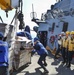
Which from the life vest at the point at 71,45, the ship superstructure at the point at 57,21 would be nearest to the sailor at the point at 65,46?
the life vest at the point at 71,45

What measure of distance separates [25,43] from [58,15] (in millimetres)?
10006

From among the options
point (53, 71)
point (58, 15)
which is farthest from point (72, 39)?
point (58, 15)

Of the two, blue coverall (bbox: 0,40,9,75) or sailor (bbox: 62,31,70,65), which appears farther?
sailor (bbox: 62,31,70,65)

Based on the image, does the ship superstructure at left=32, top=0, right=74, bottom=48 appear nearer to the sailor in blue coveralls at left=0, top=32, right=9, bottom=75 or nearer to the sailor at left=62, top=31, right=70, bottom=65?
the sailor at left=62, top=31, right=70, bottom=65

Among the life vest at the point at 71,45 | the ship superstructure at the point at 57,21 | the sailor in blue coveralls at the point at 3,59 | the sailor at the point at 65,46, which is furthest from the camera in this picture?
the ship superstructure at the point at 57,21

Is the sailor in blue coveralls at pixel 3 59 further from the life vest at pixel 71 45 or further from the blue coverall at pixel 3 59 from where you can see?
the life vest at pixel 71 45

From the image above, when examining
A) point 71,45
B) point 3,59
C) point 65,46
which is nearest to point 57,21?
point 65,46

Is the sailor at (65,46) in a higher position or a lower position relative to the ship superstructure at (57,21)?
lower

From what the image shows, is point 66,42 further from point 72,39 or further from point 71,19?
point 71,19

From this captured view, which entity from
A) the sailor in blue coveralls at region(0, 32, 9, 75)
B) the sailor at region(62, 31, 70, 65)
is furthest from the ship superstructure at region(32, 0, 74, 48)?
the sailor in blue coveralls at region(0, 32, 9, 75)

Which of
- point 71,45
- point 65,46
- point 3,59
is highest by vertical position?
point 3,59

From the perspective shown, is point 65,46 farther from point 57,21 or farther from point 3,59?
point 57,21

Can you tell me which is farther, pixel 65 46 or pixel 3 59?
pixel 65 46

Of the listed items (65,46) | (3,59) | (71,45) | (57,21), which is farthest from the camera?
(57,21)
